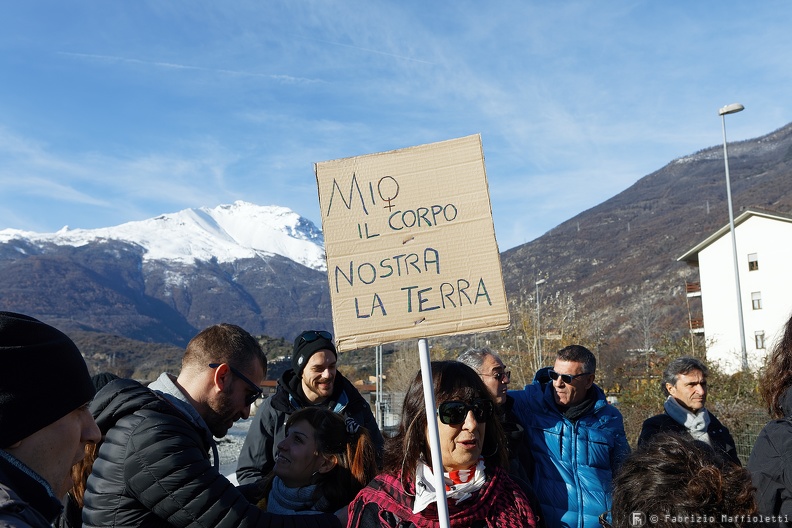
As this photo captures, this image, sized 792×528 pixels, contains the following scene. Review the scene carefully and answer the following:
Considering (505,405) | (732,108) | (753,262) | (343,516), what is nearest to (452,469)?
(343,516)

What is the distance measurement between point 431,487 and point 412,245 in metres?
1.00

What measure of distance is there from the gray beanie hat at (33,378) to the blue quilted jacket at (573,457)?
127 inches

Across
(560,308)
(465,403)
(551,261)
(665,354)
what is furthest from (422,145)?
(551,261)

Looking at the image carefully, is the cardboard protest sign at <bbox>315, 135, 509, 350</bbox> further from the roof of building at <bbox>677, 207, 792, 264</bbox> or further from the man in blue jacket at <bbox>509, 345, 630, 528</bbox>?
the roof of building at <bbox>677, 207, 792, 264</bbox>

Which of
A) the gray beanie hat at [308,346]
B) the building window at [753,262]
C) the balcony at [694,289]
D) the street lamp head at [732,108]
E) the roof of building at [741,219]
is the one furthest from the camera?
the balcony at [694,289]

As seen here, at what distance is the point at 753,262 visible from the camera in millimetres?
50156

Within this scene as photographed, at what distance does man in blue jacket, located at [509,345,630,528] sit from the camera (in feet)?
14.4

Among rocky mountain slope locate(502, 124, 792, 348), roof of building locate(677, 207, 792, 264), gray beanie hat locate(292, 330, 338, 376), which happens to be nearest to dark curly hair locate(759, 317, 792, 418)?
gray beanie hat locate(292, 330, 338, 376)

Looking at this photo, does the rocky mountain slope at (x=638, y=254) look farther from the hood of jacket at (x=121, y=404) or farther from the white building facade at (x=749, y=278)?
the hood of jacket at (x=121, y=404)

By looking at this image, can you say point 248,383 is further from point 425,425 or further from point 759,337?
point 759,337

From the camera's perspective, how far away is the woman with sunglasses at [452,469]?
288 centimetres

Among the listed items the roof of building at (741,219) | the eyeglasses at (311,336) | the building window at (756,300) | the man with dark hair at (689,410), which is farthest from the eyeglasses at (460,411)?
the building window at (756,300)

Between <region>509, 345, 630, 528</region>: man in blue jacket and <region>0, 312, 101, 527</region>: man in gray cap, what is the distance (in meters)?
3.19

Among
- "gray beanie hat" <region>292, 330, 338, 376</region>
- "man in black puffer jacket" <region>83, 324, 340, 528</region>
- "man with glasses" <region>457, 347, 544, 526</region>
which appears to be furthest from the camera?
"gray beanie hat" <region>292, 330, 338, 376</region>
